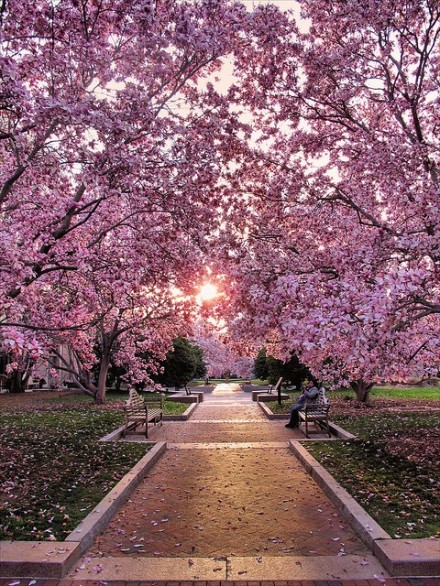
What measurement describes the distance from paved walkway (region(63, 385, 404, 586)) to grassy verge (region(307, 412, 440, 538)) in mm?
453

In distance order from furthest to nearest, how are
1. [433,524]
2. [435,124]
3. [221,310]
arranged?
1. [435,124]
2. [221,310]
3. [433,524]

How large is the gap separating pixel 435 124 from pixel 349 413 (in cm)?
854

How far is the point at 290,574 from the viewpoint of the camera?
4.24 meters

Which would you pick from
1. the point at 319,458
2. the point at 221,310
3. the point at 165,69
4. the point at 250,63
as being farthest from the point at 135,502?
the point at 250,63

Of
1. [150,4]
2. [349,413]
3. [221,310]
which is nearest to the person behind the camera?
[150,4]

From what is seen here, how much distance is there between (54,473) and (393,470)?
16.7 ft

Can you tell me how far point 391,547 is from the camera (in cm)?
446

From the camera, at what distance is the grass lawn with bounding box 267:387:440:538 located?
5.41 m

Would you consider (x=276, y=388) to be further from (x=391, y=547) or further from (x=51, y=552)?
(x=51, y=552)

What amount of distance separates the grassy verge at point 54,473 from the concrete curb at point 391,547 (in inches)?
116

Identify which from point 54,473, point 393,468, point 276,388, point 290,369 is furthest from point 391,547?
point 290,369

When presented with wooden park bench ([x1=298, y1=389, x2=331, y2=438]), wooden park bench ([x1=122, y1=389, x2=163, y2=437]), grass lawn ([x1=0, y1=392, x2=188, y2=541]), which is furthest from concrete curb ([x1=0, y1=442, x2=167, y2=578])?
wooden park bench ([x1=298, y1=389, x2=331, y2=438])

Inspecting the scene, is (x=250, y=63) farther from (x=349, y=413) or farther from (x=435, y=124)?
(x=349, y=413)

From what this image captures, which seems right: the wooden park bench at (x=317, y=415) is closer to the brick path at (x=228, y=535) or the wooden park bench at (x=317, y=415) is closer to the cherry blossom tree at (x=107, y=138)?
the brick path at (x=228, y=535)
